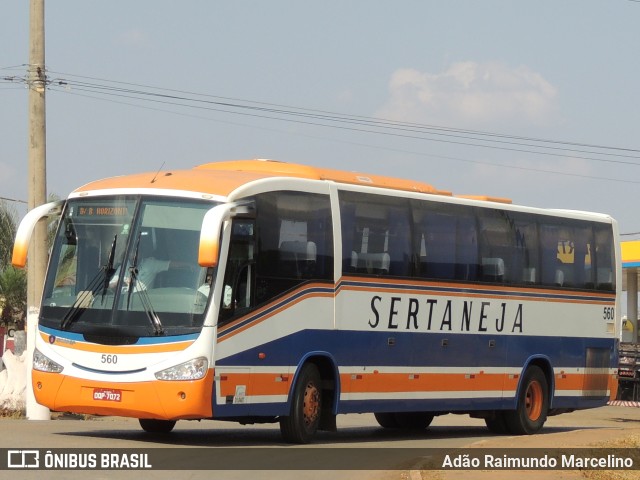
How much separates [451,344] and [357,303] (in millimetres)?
2759

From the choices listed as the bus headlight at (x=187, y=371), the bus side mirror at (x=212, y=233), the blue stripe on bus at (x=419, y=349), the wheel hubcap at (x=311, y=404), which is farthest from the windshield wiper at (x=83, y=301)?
the wheel hubcap at (x=311, y=404)

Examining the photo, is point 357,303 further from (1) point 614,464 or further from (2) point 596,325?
(2) point 596,325

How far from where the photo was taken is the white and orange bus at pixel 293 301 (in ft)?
54.3

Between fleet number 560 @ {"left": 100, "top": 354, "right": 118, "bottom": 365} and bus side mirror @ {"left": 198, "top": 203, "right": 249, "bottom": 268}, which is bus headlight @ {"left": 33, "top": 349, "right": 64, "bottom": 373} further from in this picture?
bus side mirror @ {"left": 198, "top": 203, "right": 249, "bottom": 268}

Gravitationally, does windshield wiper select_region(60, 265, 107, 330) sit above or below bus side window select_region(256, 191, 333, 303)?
below

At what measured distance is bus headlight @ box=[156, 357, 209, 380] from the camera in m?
16.3

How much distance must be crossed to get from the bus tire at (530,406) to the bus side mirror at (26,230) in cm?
874

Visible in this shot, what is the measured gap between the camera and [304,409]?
721 inches

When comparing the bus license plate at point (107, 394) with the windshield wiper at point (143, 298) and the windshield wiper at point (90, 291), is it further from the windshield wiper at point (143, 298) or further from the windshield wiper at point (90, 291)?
the windshield wiper at point (90, 291)

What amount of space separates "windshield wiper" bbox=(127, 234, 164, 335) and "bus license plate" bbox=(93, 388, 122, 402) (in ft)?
2.80

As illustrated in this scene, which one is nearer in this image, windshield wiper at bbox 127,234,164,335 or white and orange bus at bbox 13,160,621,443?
windshield wiper at bbox 127,234,164,335

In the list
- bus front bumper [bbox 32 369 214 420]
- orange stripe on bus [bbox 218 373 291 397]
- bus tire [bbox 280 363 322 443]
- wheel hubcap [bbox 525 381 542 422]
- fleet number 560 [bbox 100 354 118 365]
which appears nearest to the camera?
bus front bumper [bbox 32 369 214 420]

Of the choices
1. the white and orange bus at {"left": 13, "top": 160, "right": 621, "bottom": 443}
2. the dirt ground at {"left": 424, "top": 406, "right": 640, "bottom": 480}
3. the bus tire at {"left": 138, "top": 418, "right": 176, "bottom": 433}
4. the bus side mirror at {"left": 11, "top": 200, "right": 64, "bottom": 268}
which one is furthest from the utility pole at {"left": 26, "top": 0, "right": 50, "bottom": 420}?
the dirt ground at {"left": 424, "top": 406, "right": 640, "bottom": 480}

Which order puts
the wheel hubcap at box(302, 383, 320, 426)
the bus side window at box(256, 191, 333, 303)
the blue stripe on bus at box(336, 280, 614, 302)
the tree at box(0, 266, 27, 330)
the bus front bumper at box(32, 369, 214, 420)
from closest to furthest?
the bus front bumper at box(32, 369, 214, 420) < the bus side window at box(256, 191, 333, 303) < the wheel hubcap at box(302, 383, 320, 426) < the blue stripe on bus at box(336, 280, 614, 302) < the tree at box(0, 266, 27, 330)
